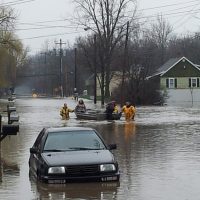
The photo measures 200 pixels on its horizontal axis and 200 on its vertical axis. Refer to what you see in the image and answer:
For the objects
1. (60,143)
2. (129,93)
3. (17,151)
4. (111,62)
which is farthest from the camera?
(111,62)

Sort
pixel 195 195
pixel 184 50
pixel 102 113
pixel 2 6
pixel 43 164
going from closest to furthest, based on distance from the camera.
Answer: pixel 195 195 < pixel 43 164 < pixel 102 113 < pixel 2 6 < pixel 184 50

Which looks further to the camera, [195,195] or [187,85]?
[187,85]

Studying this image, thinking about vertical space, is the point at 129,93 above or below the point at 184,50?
below

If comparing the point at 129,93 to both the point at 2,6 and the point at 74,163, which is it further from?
the point at 74,163

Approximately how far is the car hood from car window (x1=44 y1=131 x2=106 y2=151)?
400 mm

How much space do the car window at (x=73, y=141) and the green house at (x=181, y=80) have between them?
234 feet

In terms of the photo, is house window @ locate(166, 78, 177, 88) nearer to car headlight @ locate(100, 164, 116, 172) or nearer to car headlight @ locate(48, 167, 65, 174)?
car headlight @ locate(100, 164, 116, 172)

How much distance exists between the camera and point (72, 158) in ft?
39.3

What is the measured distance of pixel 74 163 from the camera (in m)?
11.7

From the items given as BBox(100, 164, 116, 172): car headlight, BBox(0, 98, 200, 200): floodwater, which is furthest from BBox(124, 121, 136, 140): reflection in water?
BBox(100, 164, 116, 172): car headlight

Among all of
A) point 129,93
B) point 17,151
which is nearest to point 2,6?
point 129,93

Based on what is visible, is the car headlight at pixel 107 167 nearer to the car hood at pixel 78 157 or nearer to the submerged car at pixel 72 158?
the submerged car at pixel 72 158

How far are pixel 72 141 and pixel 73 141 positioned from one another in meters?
0.02

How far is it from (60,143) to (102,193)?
2.23 metres
